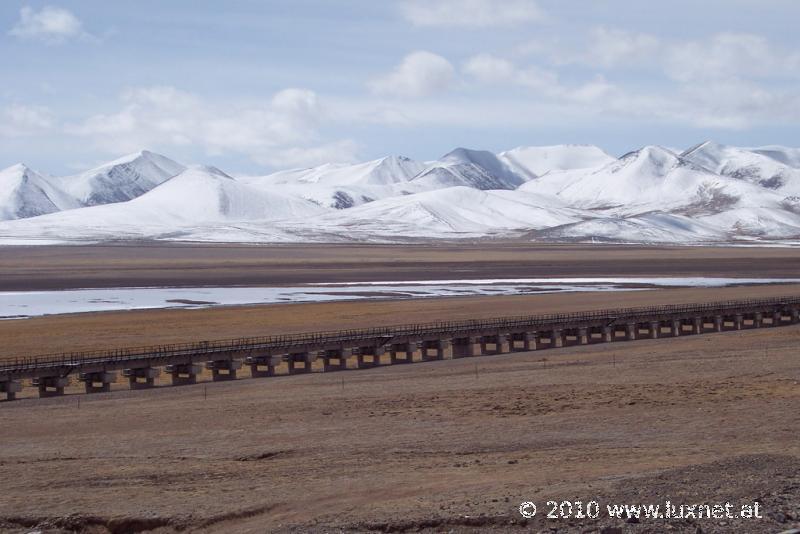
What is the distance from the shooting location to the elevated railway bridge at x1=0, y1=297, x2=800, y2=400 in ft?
136

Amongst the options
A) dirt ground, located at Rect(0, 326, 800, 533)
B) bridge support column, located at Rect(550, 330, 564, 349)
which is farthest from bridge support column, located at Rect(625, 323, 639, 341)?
dirt ground, located at Rect(0, 326, 800, 533)

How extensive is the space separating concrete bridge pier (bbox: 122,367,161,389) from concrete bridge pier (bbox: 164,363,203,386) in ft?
2.37

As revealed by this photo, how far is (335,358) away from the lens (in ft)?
160

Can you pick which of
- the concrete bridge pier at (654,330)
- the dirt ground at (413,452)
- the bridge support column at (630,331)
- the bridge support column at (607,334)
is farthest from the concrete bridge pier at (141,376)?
the concrete bridge pier at (654,330)

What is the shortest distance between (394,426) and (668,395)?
887 cm

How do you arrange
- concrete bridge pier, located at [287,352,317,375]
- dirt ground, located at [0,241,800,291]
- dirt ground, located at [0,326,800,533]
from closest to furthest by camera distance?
dirt ground, located at [0,326,800,533] < concrete bridge pier, located at [287,352,317,375] < dirt ground, located at [0,241,800,291]

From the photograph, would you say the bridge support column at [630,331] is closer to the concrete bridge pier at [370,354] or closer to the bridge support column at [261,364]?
the concrete bridge pier at [370,354]

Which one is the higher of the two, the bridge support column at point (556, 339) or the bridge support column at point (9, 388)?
the bridge support column at point (9, 388)

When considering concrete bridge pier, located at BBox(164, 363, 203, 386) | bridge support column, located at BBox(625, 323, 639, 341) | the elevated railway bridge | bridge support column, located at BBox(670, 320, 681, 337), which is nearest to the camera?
the elevated railway bridge

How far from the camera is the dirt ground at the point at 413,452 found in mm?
18562

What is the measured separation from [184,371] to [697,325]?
31444 mm

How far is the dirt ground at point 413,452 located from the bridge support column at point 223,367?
157 inches

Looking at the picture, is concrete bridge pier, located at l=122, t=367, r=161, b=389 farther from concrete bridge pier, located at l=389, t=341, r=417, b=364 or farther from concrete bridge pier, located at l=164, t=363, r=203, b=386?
concrete bridge pier, located at l=389, t=341, r=417, b=364

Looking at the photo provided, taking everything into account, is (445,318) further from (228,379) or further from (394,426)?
(394,426)
